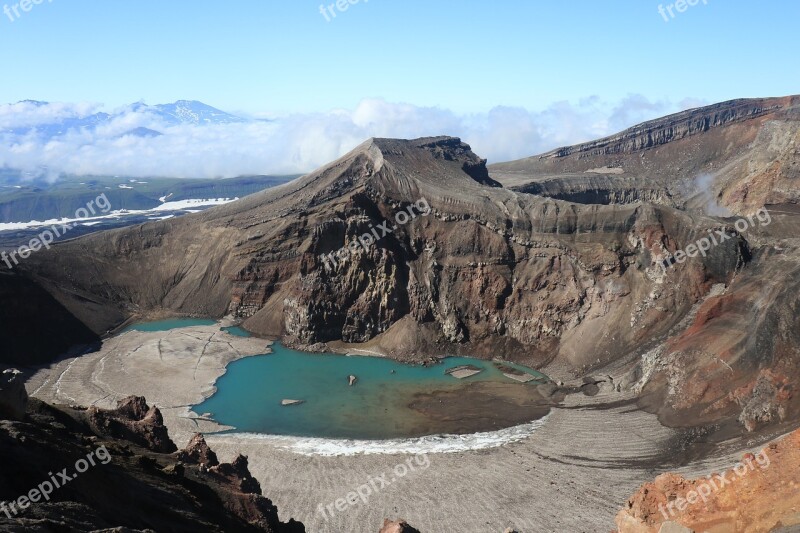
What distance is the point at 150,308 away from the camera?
82562mm

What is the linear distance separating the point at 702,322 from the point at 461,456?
2436 cm

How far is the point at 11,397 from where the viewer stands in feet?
73.5

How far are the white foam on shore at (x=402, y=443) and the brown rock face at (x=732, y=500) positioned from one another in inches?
904

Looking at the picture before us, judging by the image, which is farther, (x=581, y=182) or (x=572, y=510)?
(x=581, y=182)

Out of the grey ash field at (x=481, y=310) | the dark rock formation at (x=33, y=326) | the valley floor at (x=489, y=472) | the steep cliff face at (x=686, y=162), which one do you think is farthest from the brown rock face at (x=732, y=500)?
the steep cliff face at (x=686, y=162)

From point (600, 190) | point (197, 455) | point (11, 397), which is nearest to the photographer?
point (11, 397)

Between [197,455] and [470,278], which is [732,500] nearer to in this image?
[197,455]

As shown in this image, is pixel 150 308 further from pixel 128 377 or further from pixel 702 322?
pixel 702 322

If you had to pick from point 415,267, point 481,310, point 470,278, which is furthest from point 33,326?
point 481,310

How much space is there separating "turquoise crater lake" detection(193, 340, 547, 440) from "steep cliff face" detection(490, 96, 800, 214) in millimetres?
49859

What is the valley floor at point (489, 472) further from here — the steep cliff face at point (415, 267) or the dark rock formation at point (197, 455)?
the steep cliff face at point (415, 267)

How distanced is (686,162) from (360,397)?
103 metres

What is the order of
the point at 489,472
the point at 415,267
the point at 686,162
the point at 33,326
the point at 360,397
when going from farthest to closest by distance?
the point at 686,162 → the point at 415,267 → the point at 33,326 → the point at 360,397 → the point at 489,472

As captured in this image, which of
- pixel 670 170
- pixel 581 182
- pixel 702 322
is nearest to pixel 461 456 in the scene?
pixel 702 322
